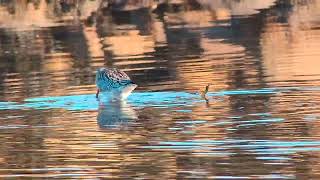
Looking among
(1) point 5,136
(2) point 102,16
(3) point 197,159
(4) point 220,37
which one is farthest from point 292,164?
(2) point 102,16

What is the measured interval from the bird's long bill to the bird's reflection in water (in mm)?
109

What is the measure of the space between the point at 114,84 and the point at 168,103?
1693mm

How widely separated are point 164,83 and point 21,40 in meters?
14.1

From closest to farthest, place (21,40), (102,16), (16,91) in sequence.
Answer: (16,91)
(21,40)
(102,16)

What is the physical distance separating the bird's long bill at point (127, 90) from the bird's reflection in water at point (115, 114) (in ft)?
0.36

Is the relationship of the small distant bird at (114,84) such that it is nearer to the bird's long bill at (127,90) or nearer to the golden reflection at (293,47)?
the bird's long bill at (127,90)

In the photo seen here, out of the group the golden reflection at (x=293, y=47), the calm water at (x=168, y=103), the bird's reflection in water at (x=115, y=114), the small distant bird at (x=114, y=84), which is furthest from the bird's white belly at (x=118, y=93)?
the golden reflection at (x=293, y=47)

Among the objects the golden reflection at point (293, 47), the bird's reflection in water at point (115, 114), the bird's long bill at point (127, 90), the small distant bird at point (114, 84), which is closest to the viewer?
the bird's reflection in water at point (115, 114)

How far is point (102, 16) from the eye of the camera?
139 feet

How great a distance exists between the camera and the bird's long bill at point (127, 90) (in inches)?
735

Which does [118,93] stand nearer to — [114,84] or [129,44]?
[114,84]

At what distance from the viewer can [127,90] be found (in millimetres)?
18797

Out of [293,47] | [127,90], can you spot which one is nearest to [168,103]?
[127,90]

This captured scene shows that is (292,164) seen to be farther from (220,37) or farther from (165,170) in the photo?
(220,37)
